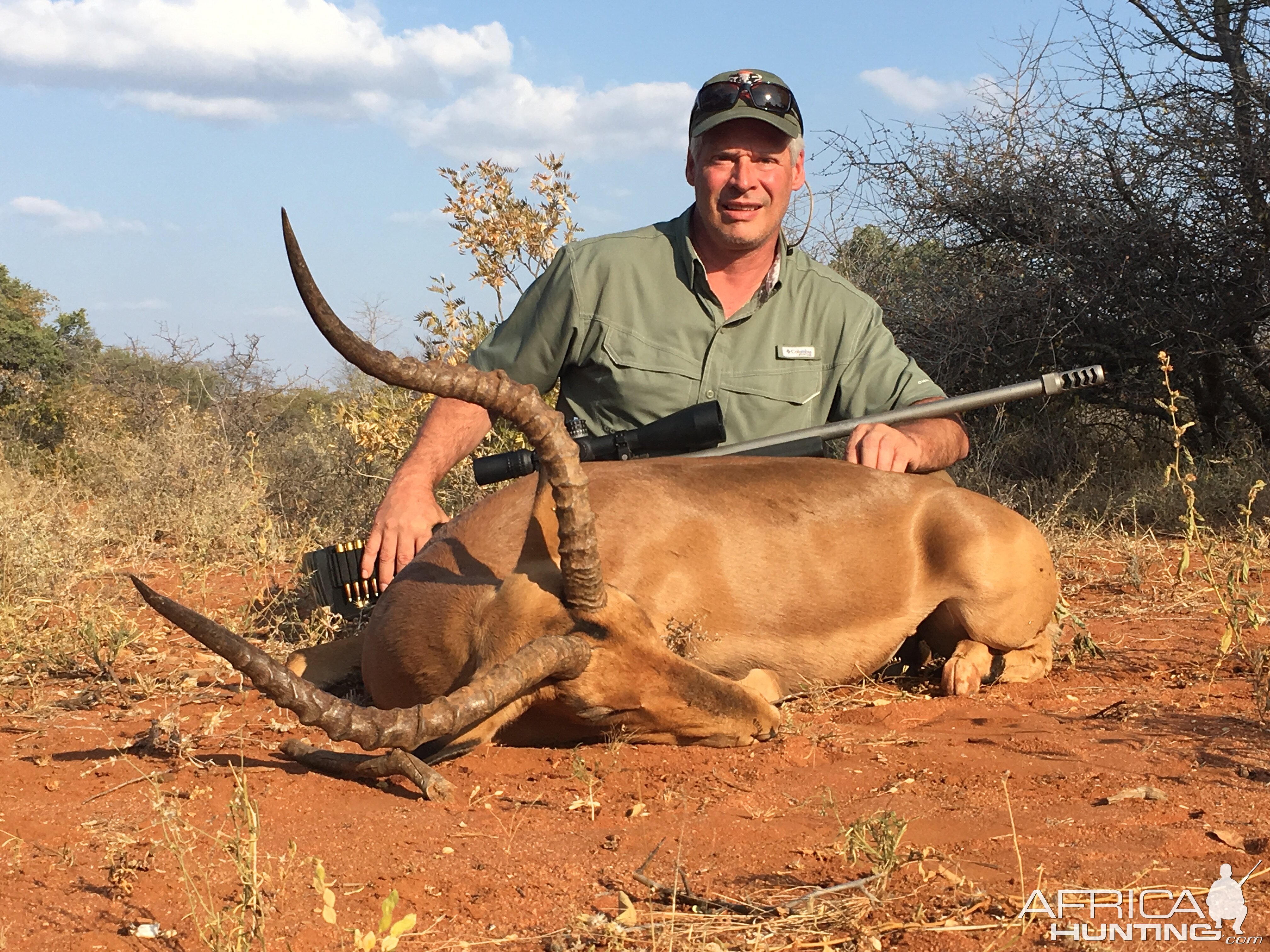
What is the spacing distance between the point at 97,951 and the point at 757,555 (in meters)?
2.60

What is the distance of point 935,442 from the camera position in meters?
5.41

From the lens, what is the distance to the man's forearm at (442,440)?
5.27 metres

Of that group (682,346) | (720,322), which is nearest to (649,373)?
(682,346)

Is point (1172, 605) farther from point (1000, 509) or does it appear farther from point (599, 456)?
point (599, 456)

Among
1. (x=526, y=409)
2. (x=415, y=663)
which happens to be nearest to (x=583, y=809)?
(x=415, y=663)

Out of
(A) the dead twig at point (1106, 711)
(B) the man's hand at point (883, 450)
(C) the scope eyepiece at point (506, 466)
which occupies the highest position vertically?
(B) the man's hand at point (883, 450)

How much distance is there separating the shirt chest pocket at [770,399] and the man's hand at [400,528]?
145cm

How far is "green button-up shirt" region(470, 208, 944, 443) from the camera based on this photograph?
226 inches

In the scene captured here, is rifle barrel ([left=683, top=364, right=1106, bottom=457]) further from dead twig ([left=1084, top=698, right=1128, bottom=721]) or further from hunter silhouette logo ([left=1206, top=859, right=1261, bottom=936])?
hunter silhouette logo ([left=1206, top=859, right=1261, bottom=936])

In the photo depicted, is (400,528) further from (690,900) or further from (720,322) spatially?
(690,900)

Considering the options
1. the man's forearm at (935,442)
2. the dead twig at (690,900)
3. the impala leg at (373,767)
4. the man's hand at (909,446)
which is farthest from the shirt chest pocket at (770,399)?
the dead twig at (690,900)

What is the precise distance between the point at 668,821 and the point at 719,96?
3.63 meters

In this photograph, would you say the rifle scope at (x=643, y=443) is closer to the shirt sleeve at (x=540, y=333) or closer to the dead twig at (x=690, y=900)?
the shirt sleeve at (x=540, y=333)

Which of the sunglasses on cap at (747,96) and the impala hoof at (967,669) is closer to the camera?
the impala hoof at (967,669)
